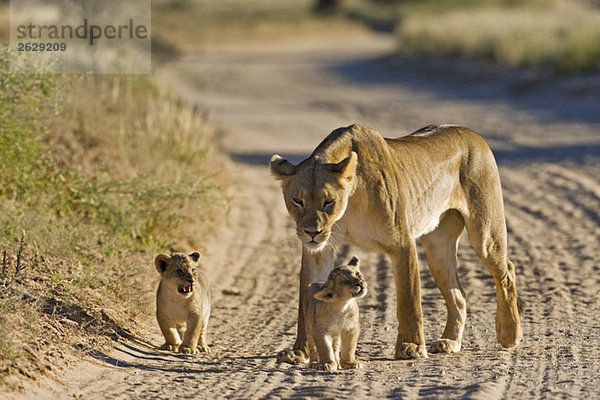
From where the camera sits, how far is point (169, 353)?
304 inches

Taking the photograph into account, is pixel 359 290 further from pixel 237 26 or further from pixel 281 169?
pixel 237 26

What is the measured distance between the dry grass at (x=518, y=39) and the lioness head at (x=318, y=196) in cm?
1960

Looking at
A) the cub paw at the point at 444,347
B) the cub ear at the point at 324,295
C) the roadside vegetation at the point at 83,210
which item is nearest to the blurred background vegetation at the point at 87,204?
the roadside vegetation at the point at 83,210

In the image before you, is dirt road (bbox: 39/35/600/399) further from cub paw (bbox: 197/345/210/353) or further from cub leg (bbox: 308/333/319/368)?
cub leg (bbox: 308/333/319/368)

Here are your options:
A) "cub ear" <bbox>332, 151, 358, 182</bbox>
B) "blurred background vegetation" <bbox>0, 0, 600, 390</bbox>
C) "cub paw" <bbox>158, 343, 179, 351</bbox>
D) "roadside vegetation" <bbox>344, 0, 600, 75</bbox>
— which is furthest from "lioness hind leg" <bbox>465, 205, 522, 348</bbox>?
"roadside vegetation" <bbox>344, 0, 600, 75</bbox>

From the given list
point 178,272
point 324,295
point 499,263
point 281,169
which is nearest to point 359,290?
point 324,295

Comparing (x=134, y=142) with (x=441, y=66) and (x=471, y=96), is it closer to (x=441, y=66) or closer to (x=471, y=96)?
(x=471, y=96)

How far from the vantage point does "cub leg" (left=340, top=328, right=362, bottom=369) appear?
6973 millimetres

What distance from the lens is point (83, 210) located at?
1053 centimetres

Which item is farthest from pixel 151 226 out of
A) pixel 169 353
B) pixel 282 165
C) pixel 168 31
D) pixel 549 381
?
pixel 168 31

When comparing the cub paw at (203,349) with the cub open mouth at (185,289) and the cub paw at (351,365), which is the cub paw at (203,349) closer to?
the cub open mouth at (185,289)

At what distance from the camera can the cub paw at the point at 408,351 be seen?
7.30 m

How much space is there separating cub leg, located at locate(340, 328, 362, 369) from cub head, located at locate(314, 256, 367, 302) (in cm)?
29

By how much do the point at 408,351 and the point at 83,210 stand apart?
4.52 meters
